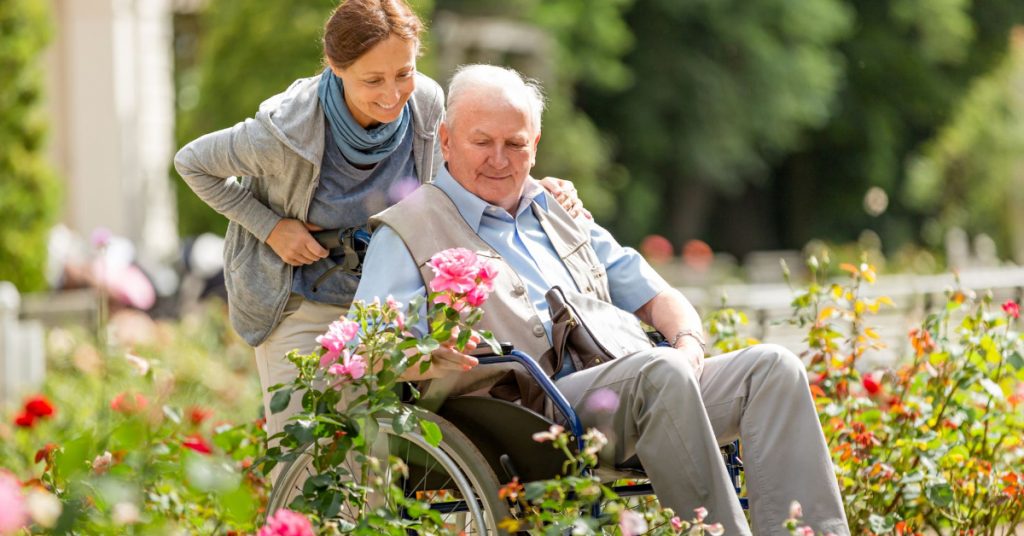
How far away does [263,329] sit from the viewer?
4.00m

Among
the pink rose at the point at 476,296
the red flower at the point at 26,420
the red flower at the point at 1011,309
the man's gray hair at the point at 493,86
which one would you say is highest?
the man's gray hair at the point at 493,86

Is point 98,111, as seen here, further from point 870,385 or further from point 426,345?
point 426,345

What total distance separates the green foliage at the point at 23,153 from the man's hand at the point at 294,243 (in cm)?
945

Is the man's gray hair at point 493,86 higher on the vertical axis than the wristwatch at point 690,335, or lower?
higher

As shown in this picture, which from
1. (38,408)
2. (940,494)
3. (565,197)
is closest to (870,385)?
(940,494)

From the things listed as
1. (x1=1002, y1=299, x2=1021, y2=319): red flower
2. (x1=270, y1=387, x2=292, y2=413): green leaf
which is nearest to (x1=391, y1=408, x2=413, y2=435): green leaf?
(x1=270, y1=387, x2=292, y2=413): green leaf

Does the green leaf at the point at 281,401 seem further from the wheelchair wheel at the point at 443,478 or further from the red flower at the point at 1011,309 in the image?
the red flower at the point at 1011,309

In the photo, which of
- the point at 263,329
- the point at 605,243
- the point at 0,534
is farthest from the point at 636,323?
the point at 0,534

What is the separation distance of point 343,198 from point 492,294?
523mm

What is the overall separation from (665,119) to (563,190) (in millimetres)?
25660

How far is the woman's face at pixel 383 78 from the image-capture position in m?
3.71

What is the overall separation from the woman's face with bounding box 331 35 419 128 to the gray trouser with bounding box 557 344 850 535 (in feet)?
2.60

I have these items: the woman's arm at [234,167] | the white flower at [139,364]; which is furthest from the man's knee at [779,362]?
the white flower at [139,364]

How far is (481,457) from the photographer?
3.35 metres
